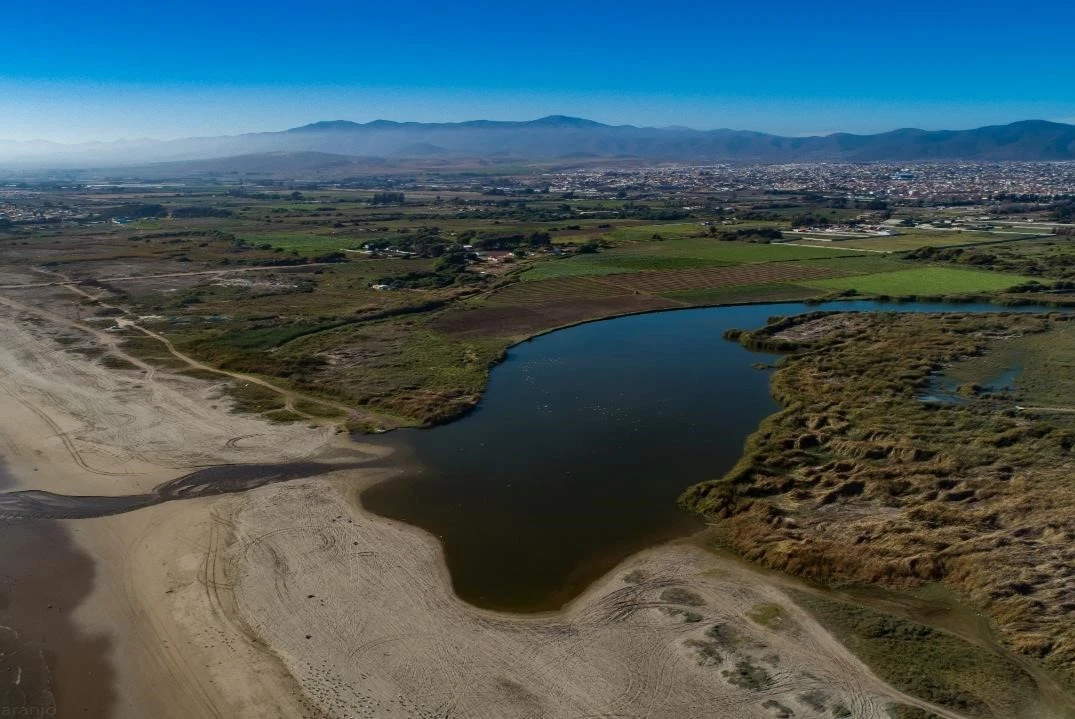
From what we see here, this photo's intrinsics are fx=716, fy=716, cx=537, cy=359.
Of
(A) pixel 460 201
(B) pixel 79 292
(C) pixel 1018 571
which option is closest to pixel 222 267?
(B) pixel 79 292

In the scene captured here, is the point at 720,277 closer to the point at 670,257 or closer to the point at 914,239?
the point at 670,257

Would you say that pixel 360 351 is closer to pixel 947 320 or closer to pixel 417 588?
pixel 417 588

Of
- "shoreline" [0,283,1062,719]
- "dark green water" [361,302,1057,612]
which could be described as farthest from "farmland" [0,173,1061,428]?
"shoreline" [0,283,1062,719]

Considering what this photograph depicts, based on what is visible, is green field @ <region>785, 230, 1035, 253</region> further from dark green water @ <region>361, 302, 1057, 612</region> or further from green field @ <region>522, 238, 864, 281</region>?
dark green water @ <region>361, 302, 1057, 612</region>

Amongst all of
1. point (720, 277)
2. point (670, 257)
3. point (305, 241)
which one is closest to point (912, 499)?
point (720, 277)

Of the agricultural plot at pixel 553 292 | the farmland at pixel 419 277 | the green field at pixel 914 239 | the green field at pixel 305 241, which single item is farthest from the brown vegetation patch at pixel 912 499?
the green field at pixel 305 241
